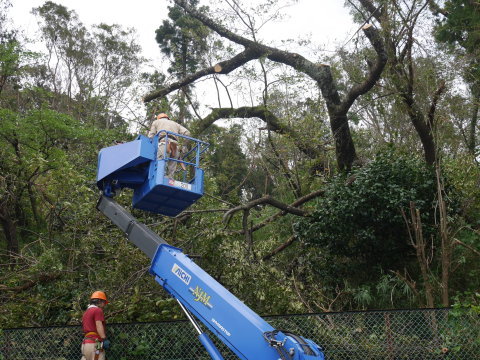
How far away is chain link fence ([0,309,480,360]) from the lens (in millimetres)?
5586

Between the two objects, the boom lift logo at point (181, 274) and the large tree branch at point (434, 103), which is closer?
the boom lift logo at point (181, 274)

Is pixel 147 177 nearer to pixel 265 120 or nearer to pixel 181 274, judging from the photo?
pixel 181 274

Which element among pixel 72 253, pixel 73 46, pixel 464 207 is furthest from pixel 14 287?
pixel 73 46

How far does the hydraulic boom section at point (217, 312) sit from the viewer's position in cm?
367

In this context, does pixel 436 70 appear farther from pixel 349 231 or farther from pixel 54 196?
pixel 54 196

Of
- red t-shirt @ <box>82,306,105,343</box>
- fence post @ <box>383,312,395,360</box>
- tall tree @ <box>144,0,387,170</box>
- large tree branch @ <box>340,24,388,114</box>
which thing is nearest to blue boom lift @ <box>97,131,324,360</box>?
red t-shirt @ <box>82,306,105,343</box>

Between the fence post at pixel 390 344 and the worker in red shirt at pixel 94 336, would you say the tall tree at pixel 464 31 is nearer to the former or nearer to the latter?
the fence post at pixel 390 344

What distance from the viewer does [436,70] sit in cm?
1112

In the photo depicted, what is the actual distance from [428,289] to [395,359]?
7.88 feet

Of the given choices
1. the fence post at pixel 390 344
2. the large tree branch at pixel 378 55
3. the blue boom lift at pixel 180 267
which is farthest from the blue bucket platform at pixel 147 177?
the large tree branch at pixel 378 55

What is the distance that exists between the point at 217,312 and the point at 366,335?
235 centimetres

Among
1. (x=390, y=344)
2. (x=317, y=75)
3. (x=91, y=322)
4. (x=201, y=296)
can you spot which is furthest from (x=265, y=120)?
(x=201, y=296)

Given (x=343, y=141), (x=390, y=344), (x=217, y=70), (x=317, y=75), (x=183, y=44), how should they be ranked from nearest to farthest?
(x=390, y=344) → (x=317, y=75) → (x=343, y=141) → (x=217, y=70) → (x=183, y=44)

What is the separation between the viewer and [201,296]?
421 cm
